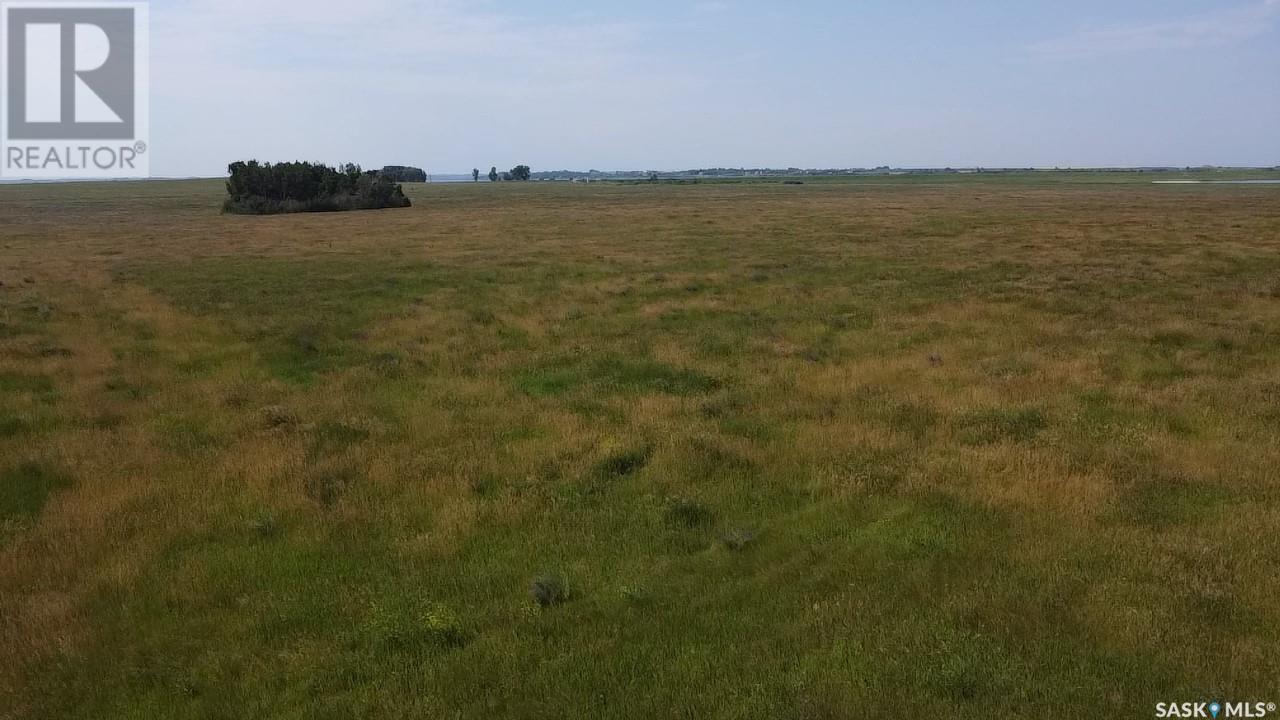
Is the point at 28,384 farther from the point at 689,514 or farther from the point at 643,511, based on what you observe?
the point at 689,514

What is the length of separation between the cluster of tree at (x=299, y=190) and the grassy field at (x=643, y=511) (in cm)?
6125

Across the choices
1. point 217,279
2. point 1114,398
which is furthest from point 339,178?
point 1114,398

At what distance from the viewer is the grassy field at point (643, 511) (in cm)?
614

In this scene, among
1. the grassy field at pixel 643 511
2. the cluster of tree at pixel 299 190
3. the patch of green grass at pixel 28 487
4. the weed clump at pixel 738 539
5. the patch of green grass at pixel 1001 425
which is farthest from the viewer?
the cluster of tree at pixel 299 190

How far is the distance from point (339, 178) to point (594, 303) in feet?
236

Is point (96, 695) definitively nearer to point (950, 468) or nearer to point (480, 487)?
point (480, 487)

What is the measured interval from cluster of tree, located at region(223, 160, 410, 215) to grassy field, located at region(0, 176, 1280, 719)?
61.3m

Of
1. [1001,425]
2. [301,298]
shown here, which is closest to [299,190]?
[301,298]

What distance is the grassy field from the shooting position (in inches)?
242

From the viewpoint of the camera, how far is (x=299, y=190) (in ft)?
273

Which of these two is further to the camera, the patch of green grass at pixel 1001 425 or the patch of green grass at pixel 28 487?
the patch of green grass at pixel 1001 425

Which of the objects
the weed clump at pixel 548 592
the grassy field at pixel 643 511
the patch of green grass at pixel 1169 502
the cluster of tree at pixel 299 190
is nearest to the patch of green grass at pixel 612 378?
Result: the grassy field at pixel 643 511

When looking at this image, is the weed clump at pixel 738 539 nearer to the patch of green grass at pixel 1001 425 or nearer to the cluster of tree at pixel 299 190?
the patch of green grass at pixel 1001 425

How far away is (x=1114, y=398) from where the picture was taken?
1321 centimetres
